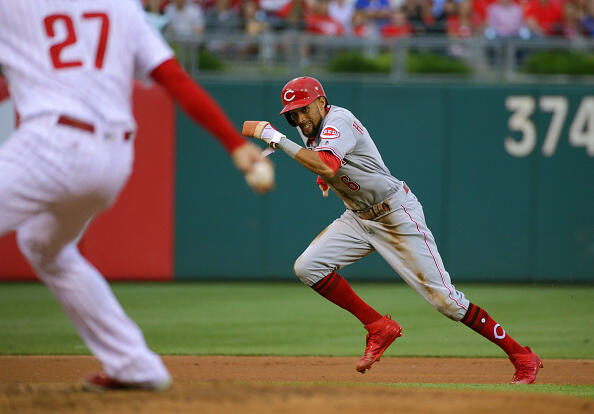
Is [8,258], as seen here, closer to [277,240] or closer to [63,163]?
[277,240]

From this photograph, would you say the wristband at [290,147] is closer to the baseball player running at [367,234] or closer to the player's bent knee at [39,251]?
the baseball player running at [367,234]

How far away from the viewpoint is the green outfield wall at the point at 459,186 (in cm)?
1167

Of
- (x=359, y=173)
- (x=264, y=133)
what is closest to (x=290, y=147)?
(x=264, y=133)

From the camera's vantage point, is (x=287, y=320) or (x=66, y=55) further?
(x=287, y=320)

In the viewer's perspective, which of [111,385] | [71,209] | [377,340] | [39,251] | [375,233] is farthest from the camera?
[375,233]

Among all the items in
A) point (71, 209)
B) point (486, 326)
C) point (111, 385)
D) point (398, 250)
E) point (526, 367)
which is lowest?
point (526, 367)

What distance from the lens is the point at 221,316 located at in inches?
359

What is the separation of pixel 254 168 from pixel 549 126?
921 centimetres

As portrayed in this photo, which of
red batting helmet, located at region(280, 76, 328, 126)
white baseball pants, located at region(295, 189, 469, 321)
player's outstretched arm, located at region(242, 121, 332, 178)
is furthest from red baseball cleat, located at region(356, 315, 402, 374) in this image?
red batting helmet, located at region(280, 76, 328, 126)

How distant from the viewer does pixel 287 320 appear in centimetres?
891

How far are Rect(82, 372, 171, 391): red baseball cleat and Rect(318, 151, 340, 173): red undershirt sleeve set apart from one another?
2.02 metres

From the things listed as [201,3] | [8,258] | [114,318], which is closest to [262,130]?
[114,318]

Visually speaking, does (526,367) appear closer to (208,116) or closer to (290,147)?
(290,147)

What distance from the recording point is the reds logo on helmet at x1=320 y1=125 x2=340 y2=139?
546 centimetres
